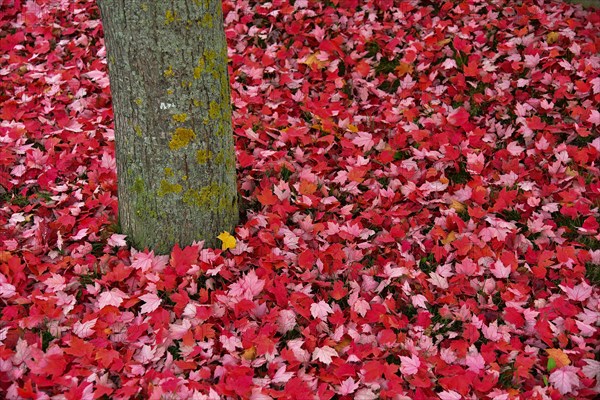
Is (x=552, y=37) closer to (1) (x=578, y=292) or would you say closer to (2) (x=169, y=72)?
(1) (x=578, y=292)

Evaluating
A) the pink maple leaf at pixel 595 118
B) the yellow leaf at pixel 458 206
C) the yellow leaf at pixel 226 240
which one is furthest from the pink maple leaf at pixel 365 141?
the pink maple leaf at pixel 595 118

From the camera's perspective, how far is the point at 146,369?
2.61m

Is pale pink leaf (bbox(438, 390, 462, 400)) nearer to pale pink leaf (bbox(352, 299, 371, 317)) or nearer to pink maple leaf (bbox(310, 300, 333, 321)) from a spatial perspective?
pale pink leaf (bbox(352, 299, 371, 317))

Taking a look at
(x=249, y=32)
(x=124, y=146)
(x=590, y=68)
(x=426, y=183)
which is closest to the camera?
(x=124, y=146)

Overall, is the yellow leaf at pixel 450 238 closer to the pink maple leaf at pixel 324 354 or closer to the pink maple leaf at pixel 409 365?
the pink maple leaf at pixel 409 365

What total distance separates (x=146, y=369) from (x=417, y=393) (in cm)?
118

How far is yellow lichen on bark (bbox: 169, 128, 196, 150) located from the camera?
2887 mm

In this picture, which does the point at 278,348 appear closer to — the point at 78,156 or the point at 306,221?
the point at 306,221

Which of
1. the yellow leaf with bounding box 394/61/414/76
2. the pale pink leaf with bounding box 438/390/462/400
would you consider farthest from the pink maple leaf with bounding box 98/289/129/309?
the yellow leaf with bounding box 394/61/414/76

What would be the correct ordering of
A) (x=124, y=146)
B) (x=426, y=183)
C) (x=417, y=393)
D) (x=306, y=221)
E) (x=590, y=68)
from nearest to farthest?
(x=417, y=393) → (x=124, y=146) → (x=306, y=221) → (x=426, y=183) → (x=590, y=68)

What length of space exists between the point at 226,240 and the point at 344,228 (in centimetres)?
66

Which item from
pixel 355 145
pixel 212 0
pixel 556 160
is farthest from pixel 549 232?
pixel 212 0

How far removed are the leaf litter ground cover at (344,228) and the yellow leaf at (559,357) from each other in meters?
0.01

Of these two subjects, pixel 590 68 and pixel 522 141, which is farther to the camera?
pixel 590 68
